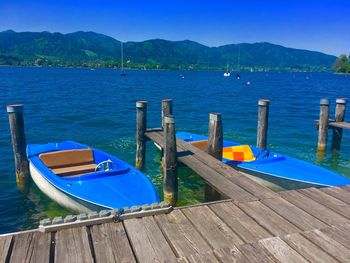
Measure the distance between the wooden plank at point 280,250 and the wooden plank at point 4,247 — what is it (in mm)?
3362

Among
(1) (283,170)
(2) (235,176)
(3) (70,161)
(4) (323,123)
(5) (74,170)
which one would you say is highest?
(2) (235,176)

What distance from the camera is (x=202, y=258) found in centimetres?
395

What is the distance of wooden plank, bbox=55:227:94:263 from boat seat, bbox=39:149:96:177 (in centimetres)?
638

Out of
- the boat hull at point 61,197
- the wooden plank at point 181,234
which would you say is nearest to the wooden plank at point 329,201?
the wooden plank at point 181,234

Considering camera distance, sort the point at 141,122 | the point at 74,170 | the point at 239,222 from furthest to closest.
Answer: the point at 141,122 < the point at 74,170 < the point at 239,222

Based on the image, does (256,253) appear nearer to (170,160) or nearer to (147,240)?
(147,240)

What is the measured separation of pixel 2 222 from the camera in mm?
9258

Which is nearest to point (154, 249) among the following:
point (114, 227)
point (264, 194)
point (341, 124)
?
point (114, 227)

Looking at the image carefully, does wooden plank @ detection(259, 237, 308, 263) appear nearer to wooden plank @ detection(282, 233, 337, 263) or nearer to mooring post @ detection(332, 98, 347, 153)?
wooden plank @ detection(282, 233, 337, 263)

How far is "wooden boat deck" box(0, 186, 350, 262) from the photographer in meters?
4.00

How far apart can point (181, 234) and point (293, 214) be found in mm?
2006

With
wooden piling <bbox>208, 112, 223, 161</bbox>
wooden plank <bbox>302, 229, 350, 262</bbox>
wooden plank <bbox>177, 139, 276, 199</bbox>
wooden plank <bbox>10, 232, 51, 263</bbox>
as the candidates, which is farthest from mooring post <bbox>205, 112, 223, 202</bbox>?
wooden plank <bbox>10, 232, 51, 263</bbox>

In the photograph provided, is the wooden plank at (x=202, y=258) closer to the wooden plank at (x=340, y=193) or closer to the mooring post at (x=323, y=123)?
the wooden plank at (x=340, y=193)

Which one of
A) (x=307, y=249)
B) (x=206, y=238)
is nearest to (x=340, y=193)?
(x=307, y=249)
